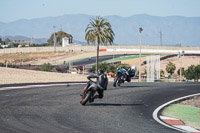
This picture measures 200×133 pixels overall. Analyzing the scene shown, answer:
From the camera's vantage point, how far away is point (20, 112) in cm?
1311

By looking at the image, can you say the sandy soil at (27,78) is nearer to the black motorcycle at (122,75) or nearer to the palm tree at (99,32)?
the black motorcycle at (122,75)

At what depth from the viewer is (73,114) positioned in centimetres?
1334

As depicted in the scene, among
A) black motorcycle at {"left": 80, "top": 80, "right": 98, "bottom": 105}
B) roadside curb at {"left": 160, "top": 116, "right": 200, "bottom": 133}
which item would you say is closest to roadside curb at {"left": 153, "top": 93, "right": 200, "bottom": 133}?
roadside curb at {"left": 160, "top": 116, "right": 200, "bottom": 133}

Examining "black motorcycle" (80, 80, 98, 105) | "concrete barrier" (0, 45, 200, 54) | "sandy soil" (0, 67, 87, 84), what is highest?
"concrete barrier" (0, 45, 200, 54)

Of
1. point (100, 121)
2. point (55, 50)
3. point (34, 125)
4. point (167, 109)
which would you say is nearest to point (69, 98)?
point (167, 109)

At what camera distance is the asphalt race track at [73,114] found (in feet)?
34.8

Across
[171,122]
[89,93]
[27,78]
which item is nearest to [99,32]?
[27,78]

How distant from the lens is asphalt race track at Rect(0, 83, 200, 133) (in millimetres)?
10609

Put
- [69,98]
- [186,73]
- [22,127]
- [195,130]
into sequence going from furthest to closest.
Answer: [186,73] → [69,98] → [195,130] → [22,127]

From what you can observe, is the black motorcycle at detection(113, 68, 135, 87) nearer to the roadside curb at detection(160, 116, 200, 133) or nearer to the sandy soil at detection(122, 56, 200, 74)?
the roadside curb at detection(160, 116, 200, 133)

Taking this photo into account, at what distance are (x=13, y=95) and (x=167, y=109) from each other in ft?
23.0

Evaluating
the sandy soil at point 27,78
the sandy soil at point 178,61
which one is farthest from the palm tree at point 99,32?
the sandy soil at point 178,61

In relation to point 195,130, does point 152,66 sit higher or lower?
higher

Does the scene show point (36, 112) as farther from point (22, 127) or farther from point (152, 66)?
point (152, 66)
